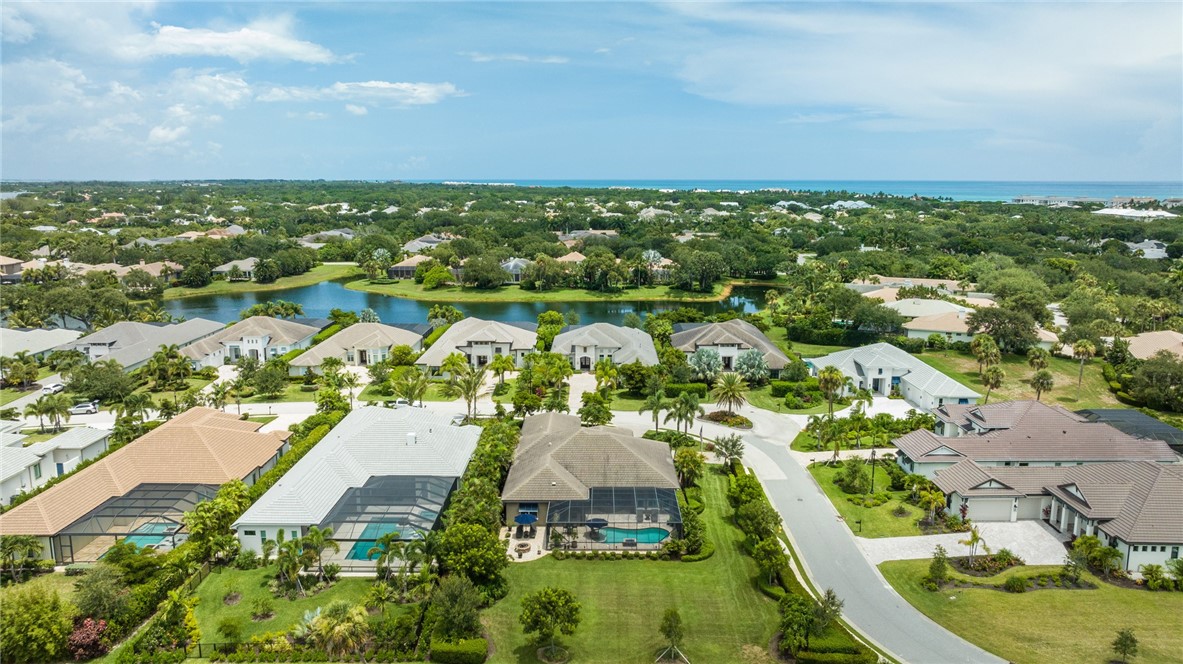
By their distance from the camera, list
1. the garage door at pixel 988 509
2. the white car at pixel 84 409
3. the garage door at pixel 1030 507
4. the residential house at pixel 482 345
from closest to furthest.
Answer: the garage door at pixel 988 509 < the garage door at pixel 1030 507 < the white car at pixel 84 409 < the residential house at pixel 482 345

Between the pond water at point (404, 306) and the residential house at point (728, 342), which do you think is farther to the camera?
the pond water at point (404, 306)

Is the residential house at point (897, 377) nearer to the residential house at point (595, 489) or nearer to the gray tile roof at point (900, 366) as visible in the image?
the gray tile roof at point (900, 366)

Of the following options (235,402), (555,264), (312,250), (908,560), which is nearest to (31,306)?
(235,402)

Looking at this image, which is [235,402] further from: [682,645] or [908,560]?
[908,560]

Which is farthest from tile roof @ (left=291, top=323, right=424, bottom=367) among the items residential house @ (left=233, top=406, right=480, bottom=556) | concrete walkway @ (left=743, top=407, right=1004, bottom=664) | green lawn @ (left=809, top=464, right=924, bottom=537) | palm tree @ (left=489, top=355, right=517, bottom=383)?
green lawn @ (left=809, top=464, right=924, bottom=537)

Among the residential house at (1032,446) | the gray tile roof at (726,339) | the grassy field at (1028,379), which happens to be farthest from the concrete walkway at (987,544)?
the gray tile roof at (726,339)

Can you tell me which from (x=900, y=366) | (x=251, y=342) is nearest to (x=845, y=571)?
(x=900, y=366)

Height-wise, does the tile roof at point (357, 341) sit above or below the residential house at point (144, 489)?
above
